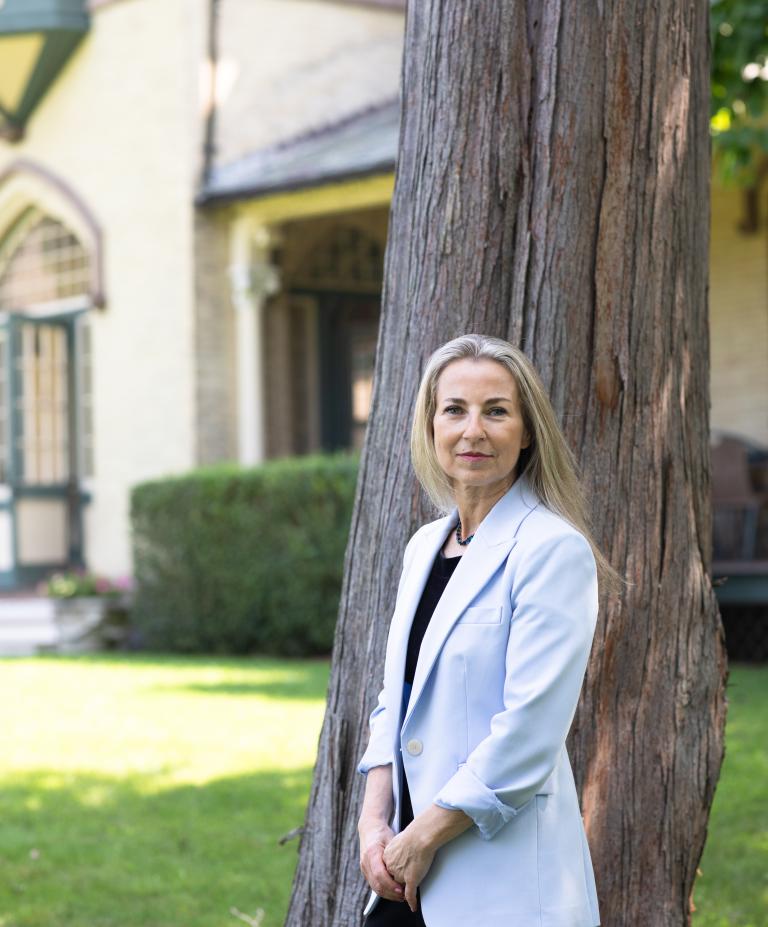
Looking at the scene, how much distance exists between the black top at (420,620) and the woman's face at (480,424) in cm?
20

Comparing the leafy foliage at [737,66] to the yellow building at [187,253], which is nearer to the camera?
the leafy foliage at [737,66]

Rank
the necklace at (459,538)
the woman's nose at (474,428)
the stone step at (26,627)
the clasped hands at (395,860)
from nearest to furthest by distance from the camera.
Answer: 1. the clasped hands at (395,860)
2. the woman's nose at (474,428)
3. the necklace at (459,538)
4. the stone step at (26,627)

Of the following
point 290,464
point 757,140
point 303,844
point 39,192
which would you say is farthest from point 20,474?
point 303,844

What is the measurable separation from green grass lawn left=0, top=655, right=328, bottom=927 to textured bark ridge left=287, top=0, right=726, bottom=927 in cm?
176

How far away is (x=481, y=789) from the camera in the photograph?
2533mm

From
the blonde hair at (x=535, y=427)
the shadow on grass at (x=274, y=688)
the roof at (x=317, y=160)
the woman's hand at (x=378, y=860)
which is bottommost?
the shadow on grass at (x=274, y=688)

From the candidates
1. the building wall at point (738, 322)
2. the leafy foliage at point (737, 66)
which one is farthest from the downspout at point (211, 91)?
the leafy foliage at point (737, 66)

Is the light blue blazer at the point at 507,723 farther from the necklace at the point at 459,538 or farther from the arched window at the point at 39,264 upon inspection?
the arched window at the point at 39,264

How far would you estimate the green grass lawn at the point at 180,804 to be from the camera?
207 inches

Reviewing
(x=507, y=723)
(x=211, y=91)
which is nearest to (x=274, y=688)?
(x=211, y=91)

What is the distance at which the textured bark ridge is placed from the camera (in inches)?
142

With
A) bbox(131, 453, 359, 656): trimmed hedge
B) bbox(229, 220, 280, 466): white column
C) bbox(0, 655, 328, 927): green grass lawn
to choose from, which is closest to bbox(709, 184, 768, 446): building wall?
bbox(131, 453, 359, 656): trimmed hedge

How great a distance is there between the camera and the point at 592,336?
142 inches

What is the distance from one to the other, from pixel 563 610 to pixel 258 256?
41.9ft
